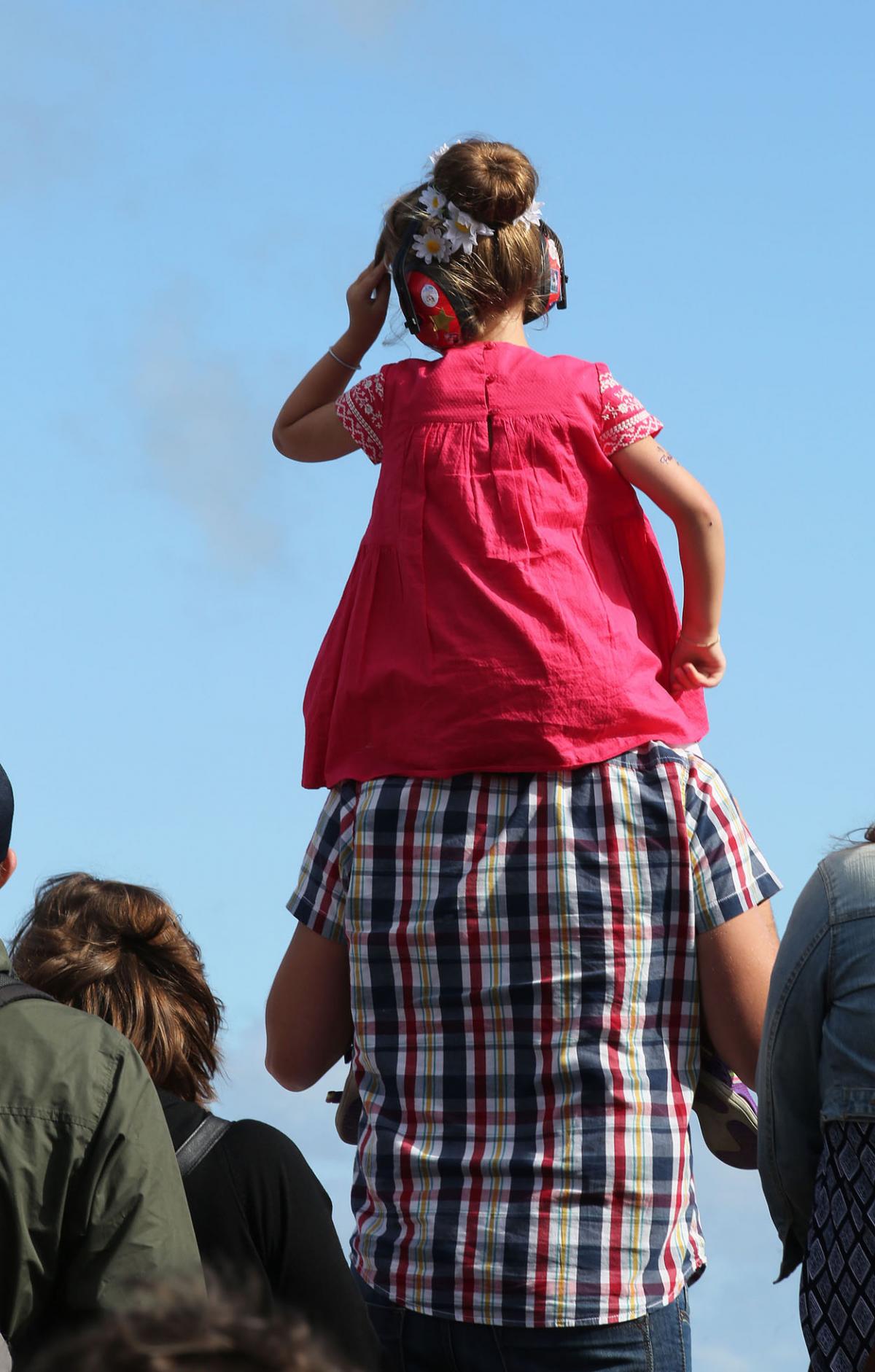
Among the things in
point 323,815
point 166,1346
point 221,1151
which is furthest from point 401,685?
point 166,1346

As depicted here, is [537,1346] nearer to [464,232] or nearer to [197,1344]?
[197,1344]

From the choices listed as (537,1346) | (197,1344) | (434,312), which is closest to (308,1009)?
(537,1346)

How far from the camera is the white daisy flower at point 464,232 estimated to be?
3547 millimetres

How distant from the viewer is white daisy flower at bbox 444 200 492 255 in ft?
11.6

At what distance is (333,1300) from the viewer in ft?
9.68

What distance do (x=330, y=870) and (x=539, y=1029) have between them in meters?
0.56

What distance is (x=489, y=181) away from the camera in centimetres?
357

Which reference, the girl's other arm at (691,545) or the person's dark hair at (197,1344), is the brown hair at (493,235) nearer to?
the girl's other arm at (691,545)

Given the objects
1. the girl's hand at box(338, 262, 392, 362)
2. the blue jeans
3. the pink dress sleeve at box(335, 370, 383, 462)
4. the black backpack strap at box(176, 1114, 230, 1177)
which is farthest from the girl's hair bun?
the blue jeans

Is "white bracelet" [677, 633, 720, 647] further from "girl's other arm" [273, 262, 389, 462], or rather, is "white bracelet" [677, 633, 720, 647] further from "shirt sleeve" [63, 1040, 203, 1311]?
"shirt sleeve" [63, 1040, 203, 1311]

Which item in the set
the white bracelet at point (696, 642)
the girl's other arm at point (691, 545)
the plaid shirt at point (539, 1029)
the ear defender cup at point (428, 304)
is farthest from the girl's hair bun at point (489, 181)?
the plaid shirt at point (539, 1029)

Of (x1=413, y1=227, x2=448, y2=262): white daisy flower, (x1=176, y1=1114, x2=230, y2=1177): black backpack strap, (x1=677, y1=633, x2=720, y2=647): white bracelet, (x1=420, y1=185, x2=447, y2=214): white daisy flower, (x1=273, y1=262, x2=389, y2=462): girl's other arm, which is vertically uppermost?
(x1=420, y1=185, x2=447, y2=214): white daisy flower

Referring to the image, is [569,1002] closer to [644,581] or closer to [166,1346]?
[644,581]

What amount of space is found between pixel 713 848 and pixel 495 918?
0.41m
